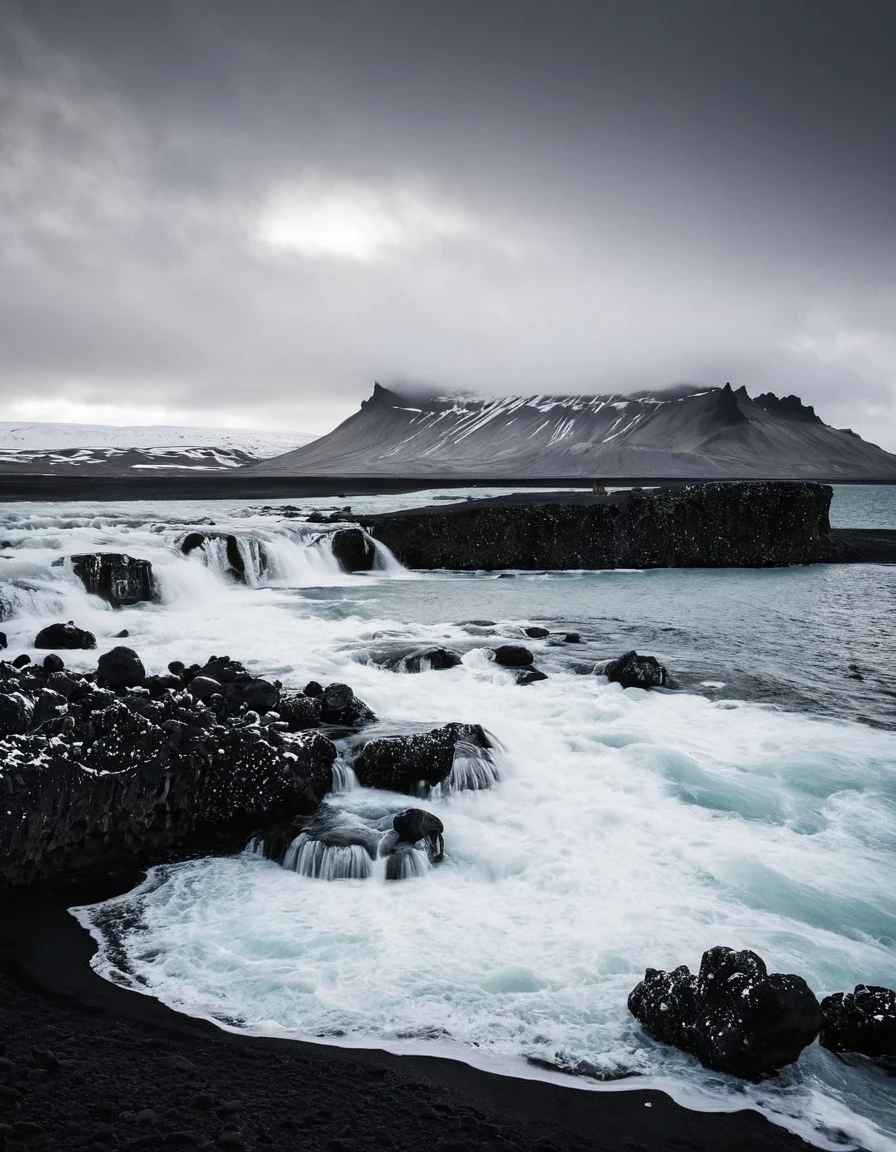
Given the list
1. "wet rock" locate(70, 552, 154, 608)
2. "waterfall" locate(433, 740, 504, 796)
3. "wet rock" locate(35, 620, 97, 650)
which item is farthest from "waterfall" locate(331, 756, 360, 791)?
"wet rock" locate(70, 552, 154, 608)

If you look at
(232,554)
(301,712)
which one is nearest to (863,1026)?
(301,712)

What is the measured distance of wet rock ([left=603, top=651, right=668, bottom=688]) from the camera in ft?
46.3

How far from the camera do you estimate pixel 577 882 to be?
768 centimetres

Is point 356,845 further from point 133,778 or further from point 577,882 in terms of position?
point 133,778

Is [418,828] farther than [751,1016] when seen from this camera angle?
Yes

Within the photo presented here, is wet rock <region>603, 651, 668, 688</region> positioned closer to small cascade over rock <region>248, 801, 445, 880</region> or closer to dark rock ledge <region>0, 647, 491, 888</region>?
dark rock ledge <region>0, 647, 491, 888</region>

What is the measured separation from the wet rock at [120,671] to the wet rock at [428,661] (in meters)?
4.84

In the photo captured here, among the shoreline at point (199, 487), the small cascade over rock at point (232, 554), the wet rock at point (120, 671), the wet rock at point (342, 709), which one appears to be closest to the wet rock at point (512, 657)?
the wet rock at point (342, 709)

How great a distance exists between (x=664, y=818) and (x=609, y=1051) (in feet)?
13.3

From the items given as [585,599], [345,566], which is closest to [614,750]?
[585,599]

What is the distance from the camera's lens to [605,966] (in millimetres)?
6316

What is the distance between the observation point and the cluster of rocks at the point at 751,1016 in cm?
506

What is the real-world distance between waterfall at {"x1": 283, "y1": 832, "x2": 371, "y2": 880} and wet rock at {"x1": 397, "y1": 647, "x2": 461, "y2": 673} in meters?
7.20

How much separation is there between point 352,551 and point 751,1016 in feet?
85.5
